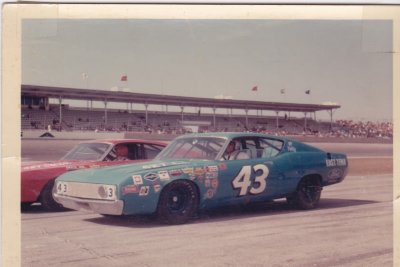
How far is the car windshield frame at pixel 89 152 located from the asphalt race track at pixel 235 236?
391 millimetres

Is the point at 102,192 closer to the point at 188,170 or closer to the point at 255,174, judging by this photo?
the point at 188,170

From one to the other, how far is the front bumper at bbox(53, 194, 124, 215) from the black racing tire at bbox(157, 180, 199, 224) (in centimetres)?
37

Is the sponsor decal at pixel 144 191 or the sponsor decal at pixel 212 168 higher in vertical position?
the sponsor decal at pixel 212 168

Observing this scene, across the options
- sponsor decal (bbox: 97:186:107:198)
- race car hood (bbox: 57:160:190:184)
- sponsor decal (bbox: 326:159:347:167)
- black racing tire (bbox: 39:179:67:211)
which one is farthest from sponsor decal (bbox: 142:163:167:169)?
sponsor decal (bbox: 326:159:347:167)

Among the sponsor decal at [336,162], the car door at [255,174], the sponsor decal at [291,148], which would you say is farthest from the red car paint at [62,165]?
the sponsor decal at [336,162]

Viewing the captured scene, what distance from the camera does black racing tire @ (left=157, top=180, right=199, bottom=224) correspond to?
3.99 m

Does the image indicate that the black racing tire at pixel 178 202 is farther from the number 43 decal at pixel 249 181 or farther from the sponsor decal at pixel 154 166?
the number 43 decal at pixel 249 181

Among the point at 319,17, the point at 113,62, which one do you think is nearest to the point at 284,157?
the point at 319,17

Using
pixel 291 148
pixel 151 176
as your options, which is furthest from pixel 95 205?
pixel 291 148

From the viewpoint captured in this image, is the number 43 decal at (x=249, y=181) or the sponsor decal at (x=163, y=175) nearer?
the sponsor decal at (x=163, y=175)

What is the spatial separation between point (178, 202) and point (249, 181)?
0.74m

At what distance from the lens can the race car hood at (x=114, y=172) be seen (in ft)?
13.0

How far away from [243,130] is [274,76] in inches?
23.2

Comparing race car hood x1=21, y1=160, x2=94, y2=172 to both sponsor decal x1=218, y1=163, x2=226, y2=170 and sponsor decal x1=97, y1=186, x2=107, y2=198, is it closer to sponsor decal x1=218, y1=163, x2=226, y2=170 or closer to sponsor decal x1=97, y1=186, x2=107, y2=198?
sponsor decal x1=97, y1=186, x2=107, y2=198
